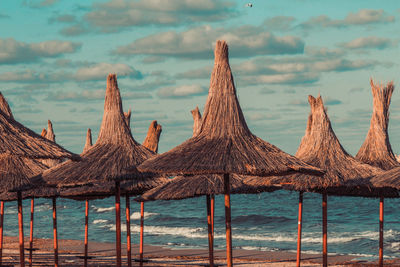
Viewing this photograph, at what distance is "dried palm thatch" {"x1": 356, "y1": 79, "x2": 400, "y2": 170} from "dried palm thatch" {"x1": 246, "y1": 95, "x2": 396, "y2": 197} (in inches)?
41.4

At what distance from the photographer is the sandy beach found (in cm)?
1936

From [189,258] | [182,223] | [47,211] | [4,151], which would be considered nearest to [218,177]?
[4,151]

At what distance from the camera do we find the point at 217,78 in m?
10.9

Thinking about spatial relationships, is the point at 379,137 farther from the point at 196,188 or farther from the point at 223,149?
the point at 223,149

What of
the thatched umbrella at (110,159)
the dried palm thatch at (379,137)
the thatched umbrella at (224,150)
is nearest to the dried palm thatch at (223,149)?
the thatched umbrella at (224,150)

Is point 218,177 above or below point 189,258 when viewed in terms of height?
above

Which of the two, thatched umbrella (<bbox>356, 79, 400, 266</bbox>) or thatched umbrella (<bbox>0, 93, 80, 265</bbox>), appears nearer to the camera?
thatched umbrella (<bbox>0, 93, 80, 265</bbox>)

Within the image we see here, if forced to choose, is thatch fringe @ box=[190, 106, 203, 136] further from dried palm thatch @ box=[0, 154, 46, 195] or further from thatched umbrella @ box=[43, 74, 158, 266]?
dried palm thatch @ box=[0, 154, 46, 195]

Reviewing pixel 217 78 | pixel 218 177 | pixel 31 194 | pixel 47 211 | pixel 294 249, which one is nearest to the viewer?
pixel 217 78

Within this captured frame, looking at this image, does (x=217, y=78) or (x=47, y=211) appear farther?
(x=47, y=211)

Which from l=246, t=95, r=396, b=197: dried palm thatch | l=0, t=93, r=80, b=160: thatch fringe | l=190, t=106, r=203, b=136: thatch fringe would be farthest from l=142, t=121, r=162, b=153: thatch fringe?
l=0, t=93, r=80, b=160: thatch fringe

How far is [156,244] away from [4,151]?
747 inches

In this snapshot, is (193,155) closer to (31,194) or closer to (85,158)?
(85,158)

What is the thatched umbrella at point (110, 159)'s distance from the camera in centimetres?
1191
